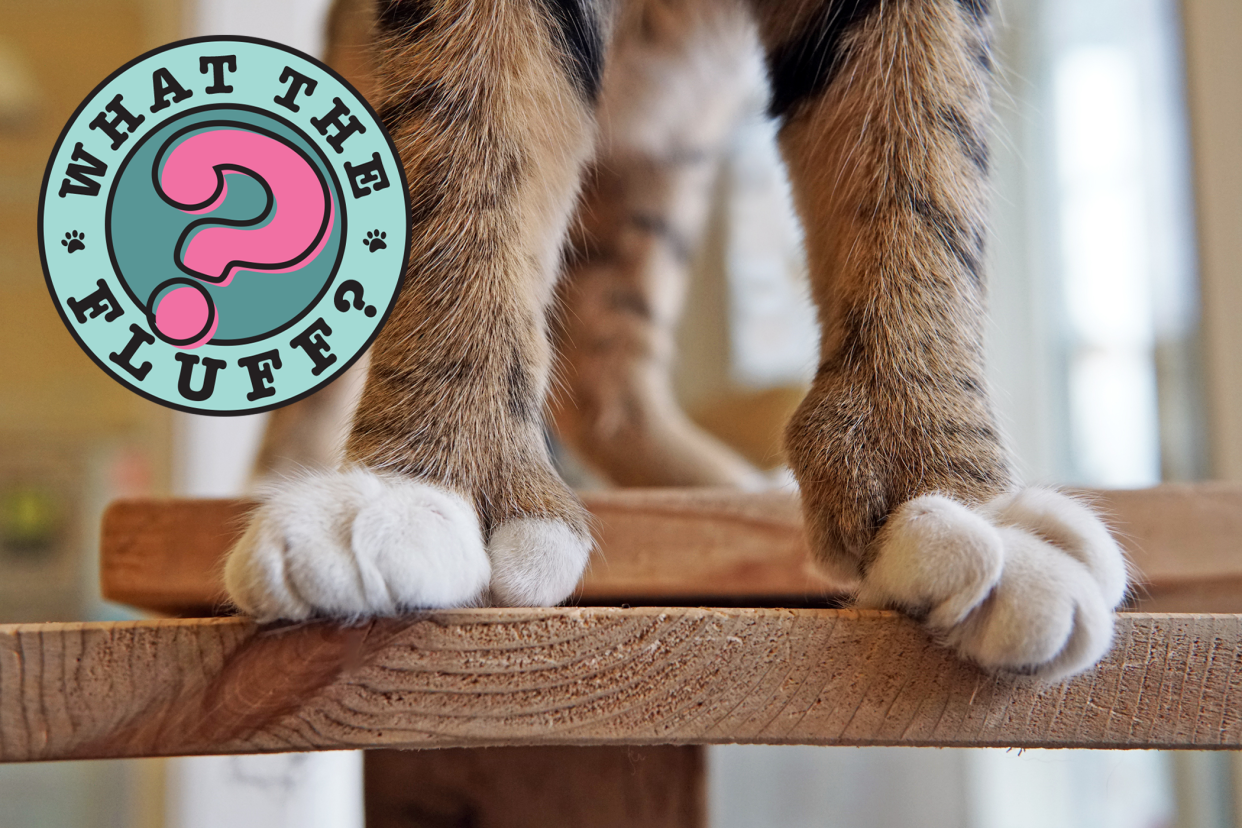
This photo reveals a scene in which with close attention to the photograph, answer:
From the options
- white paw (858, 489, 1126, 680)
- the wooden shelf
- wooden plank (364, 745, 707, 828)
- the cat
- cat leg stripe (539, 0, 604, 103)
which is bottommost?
wooden plank (364, 745, 707, 828)

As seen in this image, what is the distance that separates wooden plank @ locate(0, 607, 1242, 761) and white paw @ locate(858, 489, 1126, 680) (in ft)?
0.05

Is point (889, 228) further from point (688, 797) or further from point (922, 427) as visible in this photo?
point (688, 797)

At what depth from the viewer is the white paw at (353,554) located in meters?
0.36

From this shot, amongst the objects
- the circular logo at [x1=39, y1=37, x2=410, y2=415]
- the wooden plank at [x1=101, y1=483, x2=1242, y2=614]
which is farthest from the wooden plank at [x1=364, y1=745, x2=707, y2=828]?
the circular logo at [x1=39, y1=37, x2=410, y2=415]

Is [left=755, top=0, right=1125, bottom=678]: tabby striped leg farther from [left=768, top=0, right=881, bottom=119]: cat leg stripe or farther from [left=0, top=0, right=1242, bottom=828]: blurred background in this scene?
[left=0, top=0, right=1242, bottom=828]: blurred background

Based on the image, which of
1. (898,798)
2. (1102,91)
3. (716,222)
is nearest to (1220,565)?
(898,798)

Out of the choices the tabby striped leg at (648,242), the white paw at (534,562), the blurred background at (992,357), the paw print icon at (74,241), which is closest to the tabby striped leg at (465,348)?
the white paw at (534,562)

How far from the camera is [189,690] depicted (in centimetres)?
36

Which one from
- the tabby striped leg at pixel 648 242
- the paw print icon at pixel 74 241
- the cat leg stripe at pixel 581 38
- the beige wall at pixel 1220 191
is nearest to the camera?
the paw print icon at pixel 74 241

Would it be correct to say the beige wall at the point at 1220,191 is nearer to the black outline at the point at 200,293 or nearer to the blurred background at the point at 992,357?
the blurred background at the point at 992,357

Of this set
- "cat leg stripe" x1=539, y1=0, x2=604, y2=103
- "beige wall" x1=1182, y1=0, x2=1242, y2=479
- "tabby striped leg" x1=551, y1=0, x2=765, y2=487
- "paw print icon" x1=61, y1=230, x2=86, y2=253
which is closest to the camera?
"paw print icon" x1=61, y1=230, x2=86, y2=253

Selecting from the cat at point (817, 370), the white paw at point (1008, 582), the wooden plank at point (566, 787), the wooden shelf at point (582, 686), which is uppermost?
the cat at point (817, 370)

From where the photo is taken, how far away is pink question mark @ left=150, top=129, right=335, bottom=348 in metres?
0.36

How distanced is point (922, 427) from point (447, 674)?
10.3 inches
